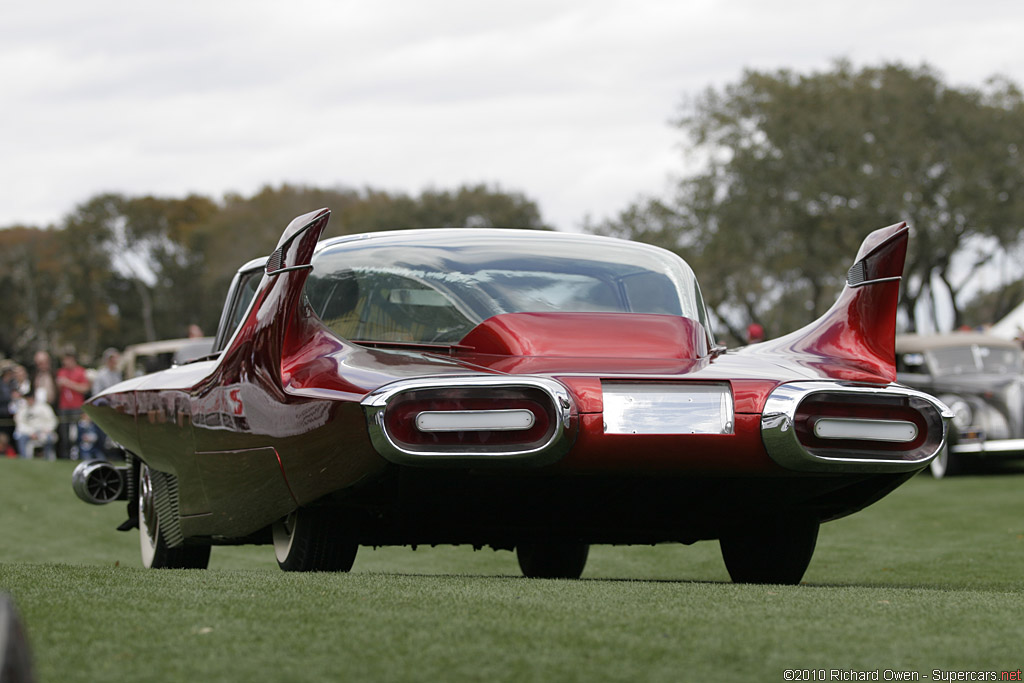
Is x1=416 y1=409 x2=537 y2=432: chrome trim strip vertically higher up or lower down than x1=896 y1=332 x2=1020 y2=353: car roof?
higher up

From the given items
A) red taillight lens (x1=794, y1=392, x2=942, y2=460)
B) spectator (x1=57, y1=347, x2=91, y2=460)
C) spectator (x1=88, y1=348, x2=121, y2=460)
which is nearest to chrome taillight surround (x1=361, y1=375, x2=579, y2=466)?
red taillight lens (x1=794, y1=392, x2=942, y2=460)

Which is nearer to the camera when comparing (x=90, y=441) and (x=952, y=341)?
(x=90, y=441)

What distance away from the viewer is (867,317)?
5.49 meters

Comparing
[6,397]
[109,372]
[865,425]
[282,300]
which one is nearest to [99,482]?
[282,300]

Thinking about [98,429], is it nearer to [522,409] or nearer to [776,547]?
[776,547]

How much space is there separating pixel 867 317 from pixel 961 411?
13.0 metres

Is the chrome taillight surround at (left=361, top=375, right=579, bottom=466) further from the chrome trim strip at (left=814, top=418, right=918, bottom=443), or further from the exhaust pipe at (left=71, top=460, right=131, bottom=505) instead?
the exhaust pipe at (left=71, top=460, right=131, bottom=505)

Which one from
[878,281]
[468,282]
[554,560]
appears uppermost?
[468,282]

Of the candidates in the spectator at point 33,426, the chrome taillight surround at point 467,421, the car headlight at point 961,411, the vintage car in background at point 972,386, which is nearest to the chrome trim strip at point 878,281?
the chrome taillight surround at point 467,421

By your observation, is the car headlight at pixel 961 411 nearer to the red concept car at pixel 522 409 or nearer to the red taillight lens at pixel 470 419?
the red concept car at pixel 522 409

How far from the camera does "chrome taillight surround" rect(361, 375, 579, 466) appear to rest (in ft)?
14.8

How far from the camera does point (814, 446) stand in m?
4.69

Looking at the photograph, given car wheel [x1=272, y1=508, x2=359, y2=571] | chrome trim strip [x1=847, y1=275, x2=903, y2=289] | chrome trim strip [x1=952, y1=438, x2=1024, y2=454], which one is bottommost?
chrome trim strip [x1=952, y1=438, x2=1024, y2=454]

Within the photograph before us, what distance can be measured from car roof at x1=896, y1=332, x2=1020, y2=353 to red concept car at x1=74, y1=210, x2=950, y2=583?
45.3 ft
